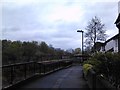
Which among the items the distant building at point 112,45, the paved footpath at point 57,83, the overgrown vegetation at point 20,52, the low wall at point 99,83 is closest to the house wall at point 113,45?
the distant building at point 112,45

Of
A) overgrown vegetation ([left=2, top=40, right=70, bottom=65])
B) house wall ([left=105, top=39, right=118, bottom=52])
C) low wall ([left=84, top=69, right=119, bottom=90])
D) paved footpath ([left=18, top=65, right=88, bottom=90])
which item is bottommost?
paved footpath ([left=18, top=65, right=88, bottom=90])

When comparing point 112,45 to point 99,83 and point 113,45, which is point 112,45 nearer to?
point 113,45

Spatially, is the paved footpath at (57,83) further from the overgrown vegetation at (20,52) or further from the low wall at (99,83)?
the low wall at (99,83)

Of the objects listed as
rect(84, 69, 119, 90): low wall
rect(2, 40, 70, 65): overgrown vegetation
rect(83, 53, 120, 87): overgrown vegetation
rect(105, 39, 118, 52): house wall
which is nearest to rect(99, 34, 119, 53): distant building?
rect(105, 39, 118, 52): house wall

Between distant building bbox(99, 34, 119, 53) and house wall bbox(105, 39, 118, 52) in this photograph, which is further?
house wall bbox(105, 39, 118, 52)

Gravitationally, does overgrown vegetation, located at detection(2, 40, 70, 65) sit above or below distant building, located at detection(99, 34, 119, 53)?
below

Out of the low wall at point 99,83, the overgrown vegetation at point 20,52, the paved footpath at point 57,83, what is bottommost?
the paved footpath at point 57,83

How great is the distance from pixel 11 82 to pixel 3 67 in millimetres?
1214

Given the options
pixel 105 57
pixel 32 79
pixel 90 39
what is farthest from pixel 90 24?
pixel 105 57

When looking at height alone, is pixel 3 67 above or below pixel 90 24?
below

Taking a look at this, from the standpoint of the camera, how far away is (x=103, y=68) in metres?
13.7

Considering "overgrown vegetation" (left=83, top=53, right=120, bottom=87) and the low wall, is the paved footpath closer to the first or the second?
"overgrown vegetation" (left=83, top=53, right=120, bottom=87)

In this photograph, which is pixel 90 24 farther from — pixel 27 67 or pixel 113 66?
pixel 113 66

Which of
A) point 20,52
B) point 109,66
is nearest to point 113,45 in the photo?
point 20,52
